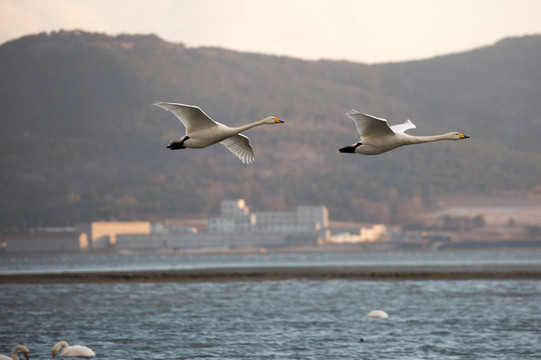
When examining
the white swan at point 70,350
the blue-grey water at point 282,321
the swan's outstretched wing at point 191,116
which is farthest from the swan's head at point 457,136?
the white swan at point 70,350

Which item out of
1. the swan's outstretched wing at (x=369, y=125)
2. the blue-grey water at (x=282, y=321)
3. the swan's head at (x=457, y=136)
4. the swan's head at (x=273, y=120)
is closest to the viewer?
the swan's head at (x=457, y=136)

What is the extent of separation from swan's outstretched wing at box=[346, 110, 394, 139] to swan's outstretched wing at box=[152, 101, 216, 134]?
3.01 m

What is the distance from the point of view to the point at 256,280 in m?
116

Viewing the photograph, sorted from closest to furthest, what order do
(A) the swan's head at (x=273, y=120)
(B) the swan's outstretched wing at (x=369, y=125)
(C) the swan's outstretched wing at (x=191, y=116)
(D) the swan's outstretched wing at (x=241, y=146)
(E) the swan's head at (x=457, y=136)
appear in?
(E) the swan's head at (x=457, y=136)
(A) the swan's head at (x=273, y=120)
(B) the swan's outstretched wing at (x=369, y=125)
(C) the swan's outstretched wing at (x=191, y=116)
(D) the swan's outstretched wing at (x=241, y=146)

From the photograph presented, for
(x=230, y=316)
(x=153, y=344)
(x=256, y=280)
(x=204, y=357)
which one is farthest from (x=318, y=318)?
(x=256, y=280)

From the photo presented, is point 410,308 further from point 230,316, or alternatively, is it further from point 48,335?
point 48,335

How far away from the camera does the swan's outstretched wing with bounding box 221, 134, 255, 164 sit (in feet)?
74.1

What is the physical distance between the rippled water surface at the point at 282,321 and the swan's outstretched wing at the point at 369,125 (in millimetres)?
23705

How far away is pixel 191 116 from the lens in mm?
21047

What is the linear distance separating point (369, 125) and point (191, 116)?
3.77 metres

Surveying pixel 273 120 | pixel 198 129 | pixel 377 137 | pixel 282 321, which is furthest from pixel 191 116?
pixel 282 321

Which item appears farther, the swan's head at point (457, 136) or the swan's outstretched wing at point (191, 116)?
the swan's outstretched wing at point (191, 116)

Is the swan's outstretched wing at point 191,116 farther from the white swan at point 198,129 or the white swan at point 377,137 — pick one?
the white swan at point 377,137

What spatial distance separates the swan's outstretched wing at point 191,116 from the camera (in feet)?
67.2
